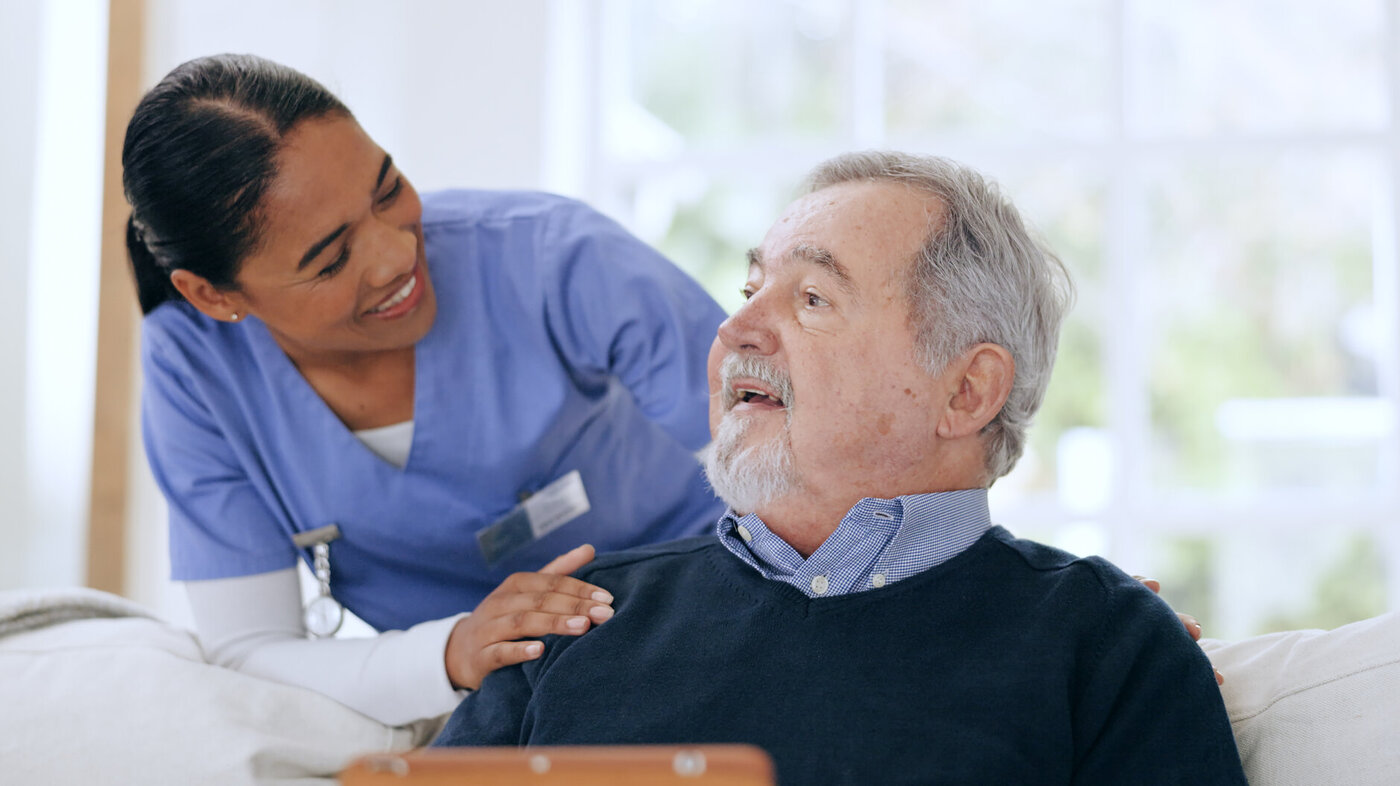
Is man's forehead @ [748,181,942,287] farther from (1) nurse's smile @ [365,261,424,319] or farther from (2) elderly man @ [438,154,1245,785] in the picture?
(1) nurse's smile @ [365,261,424,319]

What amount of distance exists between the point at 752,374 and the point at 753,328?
0.05 m

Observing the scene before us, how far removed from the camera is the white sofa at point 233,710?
3.43ft

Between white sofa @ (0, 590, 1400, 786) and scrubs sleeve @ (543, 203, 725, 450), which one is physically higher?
scrubs sleeve @ (543, 203, 725, 450)

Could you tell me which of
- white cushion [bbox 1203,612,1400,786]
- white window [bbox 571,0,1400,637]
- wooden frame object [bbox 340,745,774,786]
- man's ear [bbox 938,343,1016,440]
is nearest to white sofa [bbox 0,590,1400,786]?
white cushion [bbox 1203,612,1400,786]

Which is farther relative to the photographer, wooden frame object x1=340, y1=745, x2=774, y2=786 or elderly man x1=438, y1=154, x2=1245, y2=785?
elderly man x1=438, y1=154, x2=1245, y2=785

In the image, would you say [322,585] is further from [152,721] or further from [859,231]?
[859,231]

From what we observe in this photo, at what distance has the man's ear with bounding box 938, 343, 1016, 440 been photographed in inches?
47.7

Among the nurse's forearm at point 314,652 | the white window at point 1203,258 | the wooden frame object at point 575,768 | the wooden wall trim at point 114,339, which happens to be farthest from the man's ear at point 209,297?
the white window at point 1203,258

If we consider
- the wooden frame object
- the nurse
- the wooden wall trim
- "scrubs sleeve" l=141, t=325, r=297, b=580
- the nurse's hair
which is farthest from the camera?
the wooden wall trim

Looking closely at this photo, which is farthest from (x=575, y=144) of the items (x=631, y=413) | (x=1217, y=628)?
(x=1217, y=628)

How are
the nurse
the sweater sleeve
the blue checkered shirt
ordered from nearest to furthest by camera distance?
the sweater sleeve < the blue checkered shirt < the nurse

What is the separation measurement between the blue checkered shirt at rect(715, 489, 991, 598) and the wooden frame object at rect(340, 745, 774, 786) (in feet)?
2.08

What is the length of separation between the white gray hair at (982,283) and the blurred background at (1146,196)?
157cm

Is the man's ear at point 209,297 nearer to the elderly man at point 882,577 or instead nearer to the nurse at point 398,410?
the nurse at point 398,410
